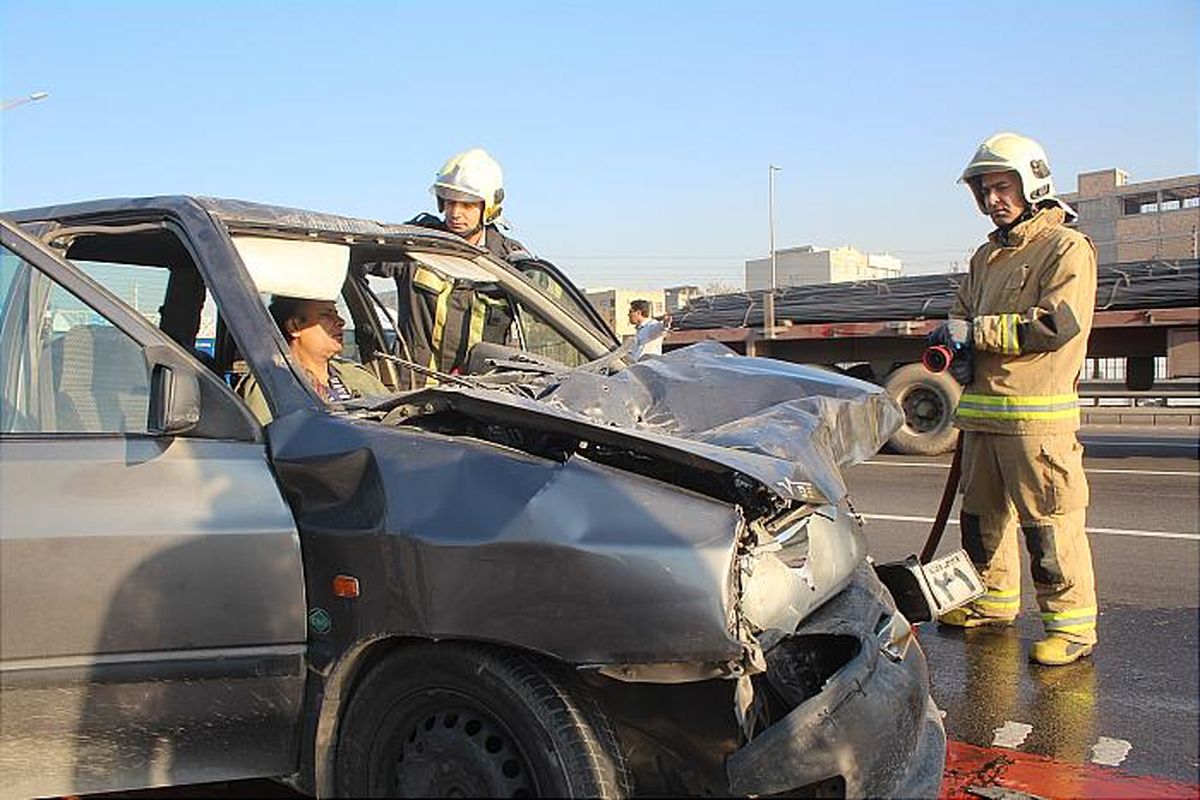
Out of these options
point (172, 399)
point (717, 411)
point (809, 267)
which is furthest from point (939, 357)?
point (809, 267)

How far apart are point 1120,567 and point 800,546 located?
4.40 meters

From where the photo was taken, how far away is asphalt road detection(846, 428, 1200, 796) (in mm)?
3602

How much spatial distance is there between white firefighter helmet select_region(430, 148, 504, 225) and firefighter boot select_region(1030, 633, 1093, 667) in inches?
126

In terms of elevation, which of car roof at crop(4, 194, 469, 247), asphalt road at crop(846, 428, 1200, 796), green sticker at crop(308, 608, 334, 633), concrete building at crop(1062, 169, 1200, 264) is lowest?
asphalt road at crop(846, 428, 1200, 796)

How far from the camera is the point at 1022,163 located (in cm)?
444

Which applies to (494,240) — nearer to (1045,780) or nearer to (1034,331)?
(1034,331)

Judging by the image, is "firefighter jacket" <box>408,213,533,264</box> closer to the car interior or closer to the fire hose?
the car interior

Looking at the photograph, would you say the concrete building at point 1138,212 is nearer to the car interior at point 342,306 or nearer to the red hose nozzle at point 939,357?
the red hose nozzle at point 939,357

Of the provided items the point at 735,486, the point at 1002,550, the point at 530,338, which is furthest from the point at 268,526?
the point at 1002,550

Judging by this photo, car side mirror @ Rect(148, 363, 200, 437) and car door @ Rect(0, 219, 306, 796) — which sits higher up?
car side mirror @ Rect(148, 363, 200, 437)

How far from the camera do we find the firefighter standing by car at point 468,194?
197 inches

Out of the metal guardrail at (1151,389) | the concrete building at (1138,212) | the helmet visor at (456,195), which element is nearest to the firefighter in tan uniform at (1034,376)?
the helmet visor at (456,195)

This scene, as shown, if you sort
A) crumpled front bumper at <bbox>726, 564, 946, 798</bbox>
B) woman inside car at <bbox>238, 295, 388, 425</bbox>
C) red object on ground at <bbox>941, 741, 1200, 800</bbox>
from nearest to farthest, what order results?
crumpled front bumper at <bbox>726, 564, 946, 798</bbox> → woman inside car at <bbox>238, 295, 388, 425</bbox> → red object on ground at <bbox>941, 741, 1200, 800</bbox>

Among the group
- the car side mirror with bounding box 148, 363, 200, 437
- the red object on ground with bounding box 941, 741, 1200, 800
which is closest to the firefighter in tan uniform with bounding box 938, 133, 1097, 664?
the red object on ground with bounding box 941, 741, 1200, 800
